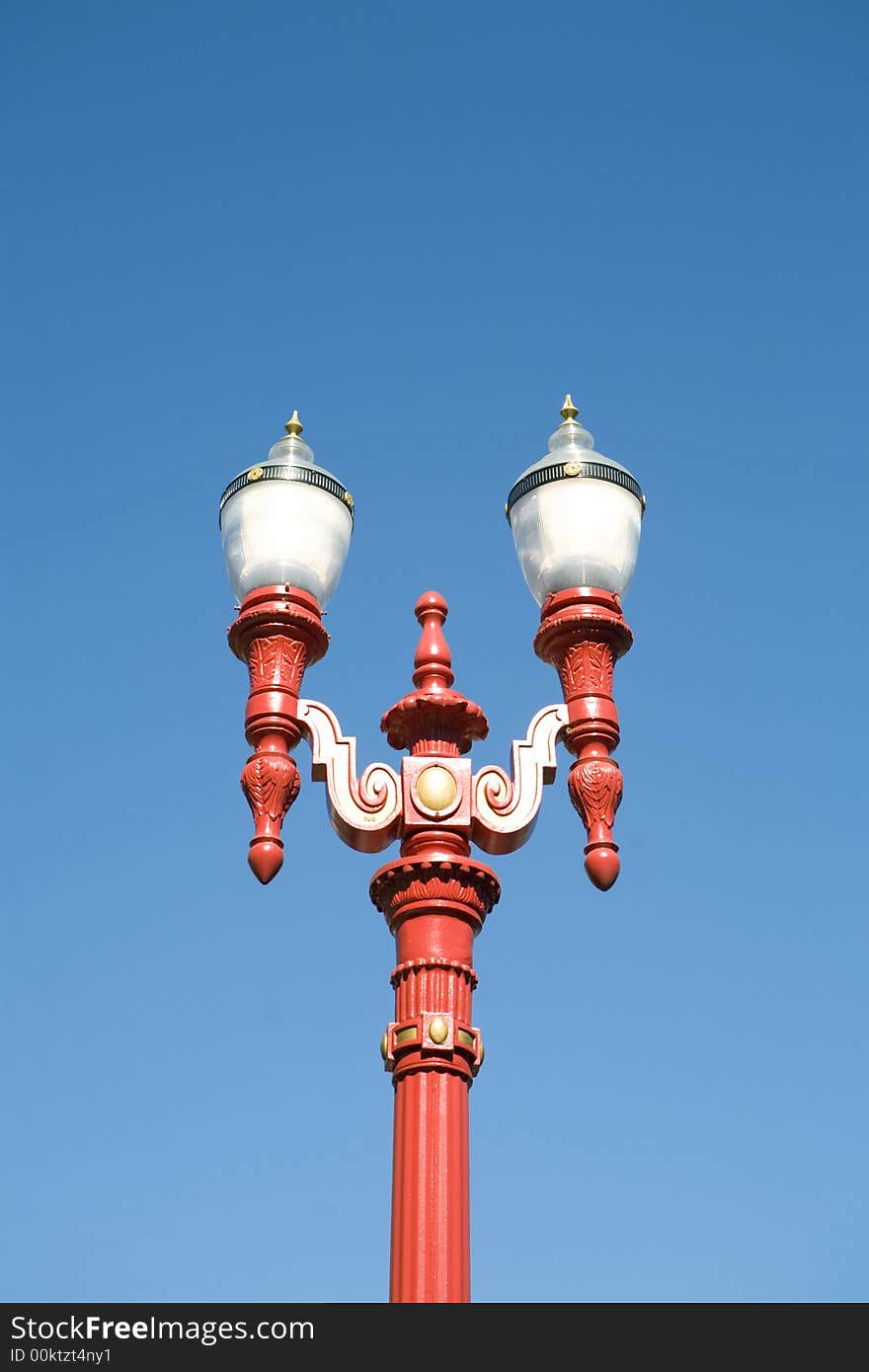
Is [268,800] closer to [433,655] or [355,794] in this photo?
[355,794]

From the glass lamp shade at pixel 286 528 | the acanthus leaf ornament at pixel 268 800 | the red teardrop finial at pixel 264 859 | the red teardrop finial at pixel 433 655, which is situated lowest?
the red teardrop finial at pixel 264 859

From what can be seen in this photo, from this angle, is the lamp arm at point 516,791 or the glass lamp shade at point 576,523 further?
the glass lamp shade at point 576,523

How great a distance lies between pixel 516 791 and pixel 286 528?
67.5 inches

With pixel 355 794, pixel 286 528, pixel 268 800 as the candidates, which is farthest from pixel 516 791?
pixel 286 528

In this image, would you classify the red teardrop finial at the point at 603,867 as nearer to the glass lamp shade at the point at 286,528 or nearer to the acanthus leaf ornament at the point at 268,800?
the acanthus leaf ornament at the point at 268,800

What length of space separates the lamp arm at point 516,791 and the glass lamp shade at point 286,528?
1.28 m

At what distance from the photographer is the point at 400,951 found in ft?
24.1

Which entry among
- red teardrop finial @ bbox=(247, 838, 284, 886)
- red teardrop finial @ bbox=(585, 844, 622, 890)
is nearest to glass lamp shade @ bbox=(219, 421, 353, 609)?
red teardrop finial @ bbox=(247, 838, 284, 886)

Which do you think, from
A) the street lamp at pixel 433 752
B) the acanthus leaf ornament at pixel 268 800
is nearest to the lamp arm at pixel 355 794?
the street lamp at pixel 433 752

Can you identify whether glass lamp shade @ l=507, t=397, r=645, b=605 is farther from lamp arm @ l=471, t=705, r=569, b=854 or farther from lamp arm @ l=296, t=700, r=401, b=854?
lamp arm @ l=296, t=700, r=401, b=854

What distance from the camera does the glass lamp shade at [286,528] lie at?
825cm

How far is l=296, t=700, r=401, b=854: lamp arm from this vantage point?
295 inches
